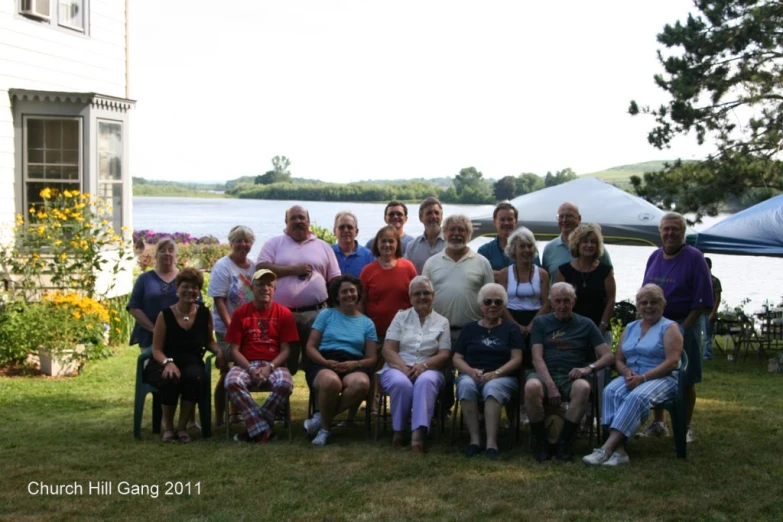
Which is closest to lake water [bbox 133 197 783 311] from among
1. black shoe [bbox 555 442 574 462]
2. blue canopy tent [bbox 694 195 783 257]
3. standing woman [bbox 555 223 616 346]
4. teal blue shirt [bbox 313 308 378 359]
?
blue canopy tent [bbox 694 195 783 257]

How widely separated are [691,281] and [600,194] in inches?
235

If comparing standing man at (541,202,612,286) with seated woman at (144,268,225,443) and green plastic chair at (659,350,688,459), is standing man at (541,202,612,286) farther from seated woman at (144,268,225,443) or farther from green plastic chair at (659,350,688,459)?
seated woman at (144,268,225,443)

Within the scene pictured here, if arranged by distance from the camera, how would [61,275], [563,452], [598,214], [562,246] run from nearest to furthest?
[563,452] → [562,246] → [61,275] → [598,214]

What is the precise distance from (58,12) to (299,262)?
5.77 meters

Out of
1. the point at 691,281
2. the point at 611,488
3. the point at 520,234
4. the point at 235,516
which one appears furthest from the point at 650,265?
the point at 235,516

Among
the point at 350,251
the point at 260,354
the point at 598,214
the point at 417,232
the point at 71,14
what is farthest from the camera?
the point at 417,232

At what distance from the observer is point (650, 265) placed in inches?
244

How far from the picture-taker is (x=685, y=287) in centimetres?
596

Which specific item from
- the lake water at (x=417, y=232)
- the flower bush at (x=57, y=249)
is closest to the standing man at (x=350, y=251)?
the lake water at (x=417, y=232)

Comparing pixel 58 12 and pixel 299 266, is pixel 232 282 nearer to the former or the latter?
pixel 299 266

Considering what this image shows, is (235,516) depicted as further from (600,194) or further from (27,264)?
(600,194)

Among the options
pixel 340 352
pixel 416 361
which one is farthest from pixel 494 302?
pixel 340 352

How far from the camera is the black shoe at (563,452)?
556 cm

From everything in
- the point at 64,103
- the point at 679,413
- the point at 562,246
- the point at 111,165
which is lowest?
the point at 679,413
